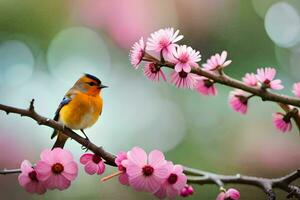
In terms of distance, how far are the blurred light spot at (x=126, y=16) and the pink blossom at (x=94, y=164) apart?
33.3 inches

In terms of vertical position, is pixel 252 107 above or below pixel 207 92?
above

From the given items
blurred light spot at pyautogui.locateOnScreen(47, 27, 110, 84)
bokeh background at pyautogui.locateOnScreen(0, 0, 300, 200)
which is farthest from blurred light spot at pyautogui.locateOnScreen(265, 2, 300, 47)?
blurred light spot at pyautogui.locateOnScreen(47, 27, 110, 84)

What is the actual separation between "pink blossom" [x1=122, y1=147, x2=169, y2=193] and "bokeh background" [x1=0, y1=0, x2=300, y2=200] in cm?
67

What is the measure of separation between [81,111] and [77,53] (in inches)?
23.8

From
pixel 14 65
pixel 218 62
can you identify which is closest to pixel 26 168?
pixel 218 62

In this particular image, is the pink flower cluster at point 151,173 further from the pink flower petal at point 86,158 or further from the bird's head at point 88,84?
the bird's head at point 88,84

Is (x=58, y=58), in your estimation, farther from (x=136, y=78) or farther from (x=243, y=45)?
(x=243, y=45)

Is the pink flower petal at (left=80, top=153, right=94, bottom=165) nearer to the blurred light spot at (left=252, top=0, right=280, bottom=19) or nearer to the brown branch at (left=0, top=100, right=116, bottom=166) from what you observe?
the brown branch at (left=0, top=100, right=116, bottom=166)

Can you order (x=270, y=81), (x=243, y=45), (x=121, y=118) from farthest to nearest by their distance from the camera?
Answer: (x=243, y=45)
(x=121, y=118)
(x=270, y=81)

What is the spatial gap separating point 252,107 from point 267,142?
103 millimetres

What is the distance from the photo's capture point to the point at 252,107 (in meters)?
1.43

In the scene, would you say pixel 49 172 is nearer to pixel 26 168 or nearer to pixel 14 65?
pixel 26 168

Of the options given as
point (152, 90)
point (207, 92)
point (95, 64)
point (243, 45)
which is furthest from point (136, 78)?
point (207, 92)

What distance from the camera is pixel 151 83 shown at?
1.39 meters
